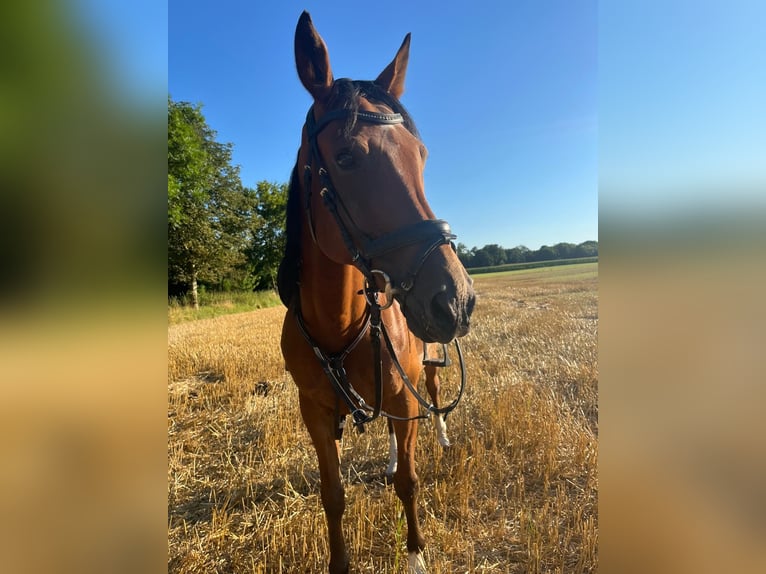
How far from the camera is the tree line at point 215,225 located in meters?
14.3

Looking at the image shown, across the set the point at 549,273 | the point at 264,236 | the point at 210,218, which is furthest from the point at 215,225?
the point at 549,273

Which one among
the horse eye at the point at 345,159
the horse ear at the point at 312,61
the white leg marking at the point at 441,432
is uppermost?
the horse ear at the point at 312,61

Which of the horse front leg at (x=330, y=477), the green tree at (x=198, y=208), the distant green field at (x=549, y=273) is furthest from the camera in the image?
the distant green field at (x=549, y=273)

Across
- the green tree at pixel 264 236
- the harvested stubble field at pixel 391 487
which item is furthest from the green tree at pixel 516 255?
the harvested stubble field at pixel 391 487

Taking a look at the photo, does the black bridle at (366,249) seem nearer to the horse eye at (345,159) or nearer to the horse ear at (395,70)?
the horse eye at (345,159)

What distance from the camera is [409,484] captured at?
2.62 metres

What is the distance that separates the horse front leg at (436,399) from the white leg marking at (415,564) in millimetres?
1319

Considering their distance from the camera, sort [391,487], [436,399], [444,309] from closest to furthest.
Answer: [444,309], [391,487], [436,399]

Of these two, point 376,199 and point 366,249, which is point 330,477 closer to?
point 366,249

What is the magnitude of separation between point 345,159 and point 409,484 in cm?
232

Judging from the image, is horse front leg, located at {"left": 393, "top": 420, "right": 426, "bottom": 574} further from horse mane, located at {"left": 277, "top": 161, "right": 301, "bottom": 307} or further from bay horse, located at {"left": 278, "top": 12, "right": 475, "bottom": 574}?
horse mane, located at {"left": 277, "top": 161, "right": 301, "bottom": 307}
